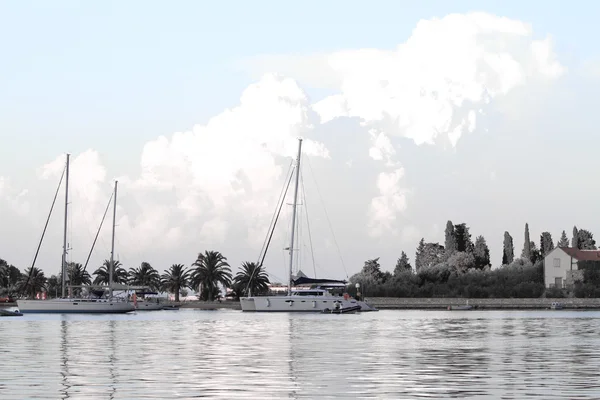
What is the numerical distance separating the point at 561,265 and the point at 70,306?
8443cm

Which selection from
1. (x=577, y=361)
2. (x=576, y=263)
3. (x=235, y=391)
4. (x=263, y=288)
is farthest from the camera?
(x=263, y=288)

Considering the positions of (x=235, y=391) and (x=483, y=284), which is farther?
(x=483, y=284)

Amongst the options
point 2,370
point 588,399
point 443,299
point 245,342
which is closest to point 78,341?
point 245,342

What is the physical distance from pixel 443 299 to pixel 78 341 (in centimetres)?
11984

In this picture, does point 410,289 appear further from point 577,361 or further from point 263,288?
point 577,361

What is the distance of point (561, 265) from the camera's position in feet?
571

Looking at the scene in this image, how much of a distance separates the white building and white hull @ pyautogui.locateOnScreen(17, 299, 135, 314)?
76.3 m

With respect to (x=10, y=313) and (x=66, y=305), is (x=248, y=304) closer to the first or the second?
(x=66, y=305)

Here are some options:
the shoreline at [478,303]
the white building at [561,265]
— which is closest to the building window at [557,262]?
the white building at [561,265]

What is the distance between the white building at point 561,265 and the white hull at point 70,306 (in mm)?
76329

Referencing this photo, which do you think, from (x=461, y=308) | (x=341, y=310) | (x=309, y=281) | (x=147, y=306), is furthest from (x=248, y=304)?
(x=461, y=308)

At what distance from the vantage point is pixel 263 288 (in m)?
187

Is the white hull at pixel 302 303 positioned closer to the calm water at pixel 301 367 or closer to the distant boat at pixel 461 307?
the distant boat at pixel 461 307

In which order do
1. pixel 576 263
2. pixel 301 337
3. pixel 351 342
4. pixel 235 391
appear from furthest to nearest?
pixel 576 263 < pixel 301 337 < pixel 351 342 < pixel 235 391
